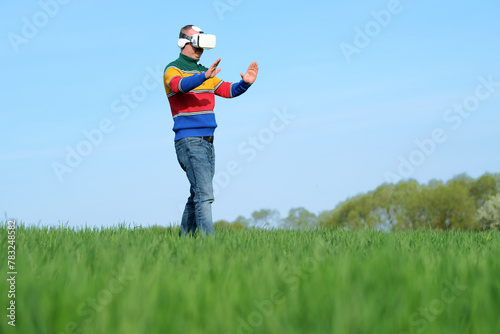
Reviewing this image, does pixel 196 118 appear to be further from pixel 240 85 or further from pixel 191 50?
pixel 191 50

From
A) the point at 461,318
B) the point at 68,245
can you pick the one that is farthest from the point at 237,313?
the point at 68,245

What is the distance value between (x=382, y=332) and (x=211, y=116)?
15.0 ft

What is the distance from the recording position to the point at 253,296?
2879 mm

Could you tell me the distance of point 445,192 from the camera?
3259 centimetres

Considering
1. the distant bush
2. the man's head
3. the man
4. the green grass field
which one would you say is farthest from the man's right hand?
the distant bush

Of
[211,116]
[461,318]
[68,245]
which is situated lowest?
[461,318]

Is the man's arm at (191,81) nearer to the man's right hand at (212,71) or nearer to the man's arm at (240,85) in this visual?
the man's right hand at (212,71)

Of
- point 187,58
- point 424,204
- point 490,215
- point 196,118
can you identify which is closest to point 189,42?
point 187,58

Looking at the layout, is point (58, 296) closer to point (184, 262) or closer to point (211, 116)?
point (184, 262)

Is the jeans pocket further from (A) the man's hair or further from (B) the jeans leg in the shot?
(A) the man's hair

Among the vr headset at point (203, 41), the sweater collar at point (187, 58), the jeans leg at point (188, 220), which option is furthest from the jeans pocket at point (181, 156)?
the vr headset at point (203, 41)

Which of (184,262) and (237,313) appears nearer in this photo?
(237,313)

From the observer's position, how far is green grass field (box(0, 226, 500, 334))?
249 centimetres

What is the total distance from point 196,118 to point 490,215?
23.0 metres
